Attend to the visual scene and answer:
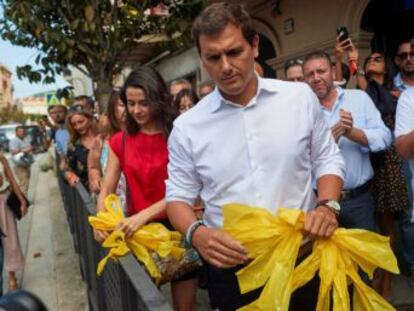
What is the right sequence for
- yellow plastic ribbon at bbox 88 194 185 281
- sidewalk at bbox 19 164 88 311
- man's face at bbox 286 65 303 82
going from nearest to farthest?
yellow plastic ribbon at bbox 88 194 185 281, man's face at bbox 286 65 303 82, sidewalk at bbox 19 164 88 311

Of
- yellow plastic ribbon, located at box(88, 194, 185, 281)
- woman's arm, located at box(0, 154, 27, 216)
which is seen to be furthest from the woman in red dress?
woman's arm, located at box(0, 154, 27, 216)

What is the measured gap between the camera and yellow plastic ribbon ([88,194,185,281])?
8.15 ft

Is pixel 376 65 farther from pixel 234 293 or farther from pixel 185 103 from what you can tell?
pixel 234 293

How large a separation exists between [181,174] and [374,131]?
162 centimetres

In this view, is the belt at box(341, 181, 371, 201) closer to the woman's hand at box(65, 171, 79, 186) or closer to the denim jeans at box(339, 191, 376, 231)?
the denim jeans at box(339, 191, 376, 231)

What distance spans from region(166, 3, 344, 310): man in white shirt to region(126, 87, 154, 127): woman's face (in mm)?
739

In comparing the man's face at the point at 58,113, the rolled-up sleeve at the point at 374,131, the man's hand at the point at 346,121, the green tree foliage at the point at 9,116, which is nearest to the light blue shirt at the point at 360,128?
the rolled-up sleeve at the point at 374,131

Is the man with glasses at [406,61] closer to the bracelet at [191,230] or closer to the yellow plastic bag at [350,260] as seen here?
the yellow plastic bag at [350,260]

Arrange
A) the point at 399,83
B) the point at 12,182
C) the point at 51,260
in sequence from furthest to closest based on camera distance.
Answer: the point at 51,260 → the point at 12,182 → the point at 399,83

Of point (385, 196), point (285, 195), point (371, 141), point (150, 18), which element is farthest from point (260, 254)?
point (150, 18)

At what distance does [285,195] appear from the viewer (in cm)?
196

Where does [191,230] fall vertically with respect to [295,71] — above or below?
below

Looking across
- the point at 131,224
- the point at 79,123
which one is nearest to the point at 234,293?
the point at 131,224

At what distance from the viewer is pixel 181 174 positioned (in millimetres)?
2107
